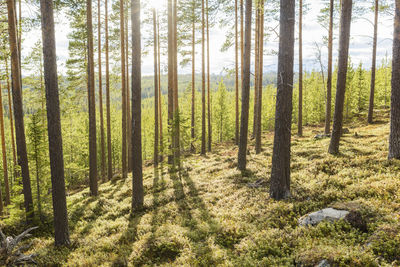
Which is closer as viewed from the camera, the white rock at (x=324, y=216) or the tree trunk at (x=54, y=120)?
the white rock at (x=324, y=216)

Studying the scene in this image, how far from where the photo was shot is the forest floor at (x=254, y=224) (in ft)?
16.1

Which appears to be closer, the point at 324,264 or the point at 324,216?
the point at 324,264

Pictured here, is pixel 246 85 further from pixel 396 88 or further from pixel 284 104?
pixel 396 88

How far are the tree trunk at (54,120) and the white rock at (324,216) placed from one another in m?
7.63

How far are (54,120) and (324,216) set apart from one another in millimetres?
8290

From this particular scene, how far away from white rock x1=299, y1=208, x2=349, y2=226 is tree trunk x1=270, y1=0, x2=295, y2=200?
1829 mm

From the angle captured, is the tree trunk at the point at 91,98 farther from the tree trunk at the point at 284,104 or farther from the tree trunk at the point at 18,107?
the tree trunk at the point at 284,104

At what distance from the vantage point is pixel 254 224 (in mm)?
6770

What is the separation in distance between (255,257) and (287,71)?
5575 millimetres

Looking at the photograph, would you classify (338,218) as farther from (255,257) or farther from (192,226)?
(192,226)

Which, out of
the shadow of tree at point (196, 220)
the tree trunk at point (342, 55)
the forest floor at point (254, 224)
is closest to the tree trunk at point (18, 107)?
the forest floor at point (254, 224)

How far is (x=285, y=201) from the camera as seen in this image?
760 centimetres

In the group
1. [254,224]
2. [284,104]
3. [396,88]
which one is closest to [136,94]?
[284,104]

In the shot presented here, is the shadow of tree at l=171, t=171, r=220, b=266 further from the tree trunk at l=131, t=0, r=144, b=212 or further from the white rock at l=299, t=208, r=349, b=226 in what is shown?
the white rock at l=299, t=208, r=349, b=226
